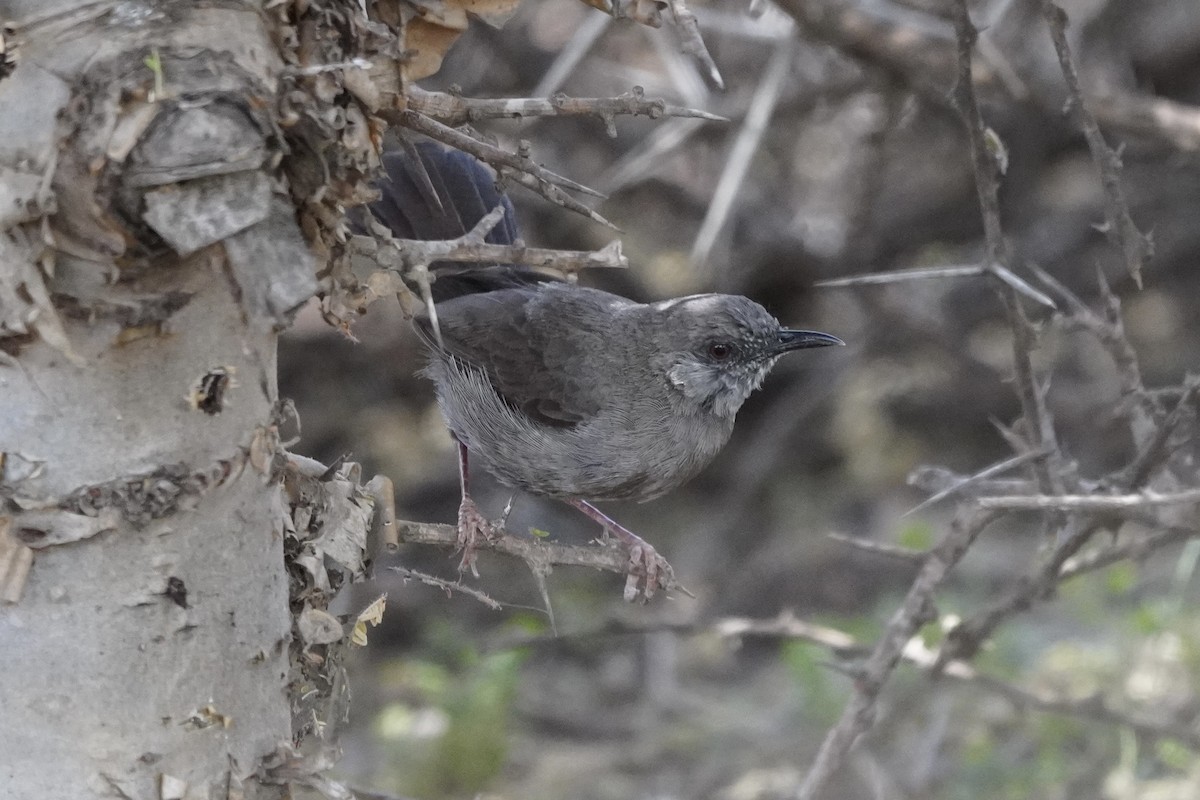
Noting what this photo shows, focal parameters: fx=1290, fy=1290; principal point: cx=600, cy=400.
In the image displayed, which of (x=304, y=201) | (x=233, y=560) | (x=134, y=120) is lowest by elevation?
(x=233, y=560)

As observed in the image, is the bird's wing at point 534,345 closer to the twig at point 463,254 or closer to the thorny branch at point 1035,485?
the thorny branch at point 1035,485

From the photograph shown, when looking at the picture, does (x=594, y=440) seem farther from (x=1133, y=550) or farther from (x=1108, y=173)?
(x=1108, y=173)

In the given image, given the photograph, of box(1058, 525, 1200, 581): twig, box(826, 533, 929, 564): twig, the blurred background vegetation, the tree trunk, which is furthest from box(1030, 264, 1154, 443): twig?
the blurred background vegetation

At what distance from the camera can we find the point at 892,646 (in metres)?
3.15

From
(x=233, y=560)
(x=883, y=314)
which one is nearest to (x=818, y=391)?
(x=883, y=314)

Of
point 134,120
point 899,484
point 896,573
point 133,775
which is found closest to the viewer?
point 134,120

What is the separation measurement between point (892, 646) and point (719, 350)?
1.52 meters

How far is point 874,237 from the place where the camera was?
7457 millimetres

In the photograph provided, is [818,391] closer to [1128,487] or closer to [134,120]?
[1128,487]

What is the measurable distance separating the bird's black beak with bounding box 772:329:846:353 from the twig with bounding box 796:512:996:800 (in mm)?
1080

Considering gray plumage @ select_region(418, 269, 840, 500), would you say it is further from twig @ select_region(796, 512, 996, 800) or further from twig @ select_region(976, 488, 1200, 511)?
twig @ select_region(976, 488, 1200, 511)

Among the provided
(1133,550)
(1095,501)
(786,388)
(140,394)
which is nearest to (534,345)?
(1133,550)

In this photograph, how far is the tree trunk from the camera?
169 cm

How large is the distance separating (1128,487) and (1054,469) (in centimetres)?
20
